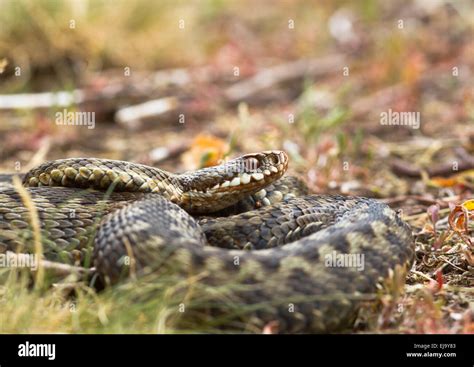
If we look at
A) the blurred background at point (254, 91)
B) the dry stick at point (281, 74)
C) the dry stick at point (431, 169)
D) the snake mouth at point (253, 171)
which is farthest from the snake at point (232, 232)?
the dry stick at point (281, 74)

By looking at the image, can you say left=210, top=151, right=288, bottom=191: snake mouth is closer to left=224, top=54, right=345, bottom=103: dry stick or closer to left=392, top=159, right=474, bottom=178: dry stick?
left=392, top=159, right=474, bottom=178: dry stick

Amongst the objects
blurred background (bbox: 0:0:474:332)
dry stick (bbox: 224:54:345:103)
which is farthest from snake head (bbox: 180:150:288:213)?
dry stick (bbox: 224:54:345:103)

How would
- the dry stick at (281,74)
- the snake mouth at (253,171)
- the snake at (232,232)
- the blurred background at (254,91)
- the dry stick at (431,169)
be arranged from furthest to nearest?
the dry stick at (281,74), the blurred background at (254,91), the dry stick at (431,169), the snake mouth at (253,171), the snake at (232,232)

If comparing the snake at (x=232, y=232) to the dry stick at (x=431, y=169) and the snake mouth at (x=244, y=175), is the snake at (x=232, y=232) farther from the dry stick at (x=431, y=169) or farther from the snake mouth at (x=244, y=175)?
the dry stick at (x=431, y=169)

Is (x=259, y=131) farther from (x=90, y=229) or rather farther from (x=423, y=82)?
(x=90, y=229)
